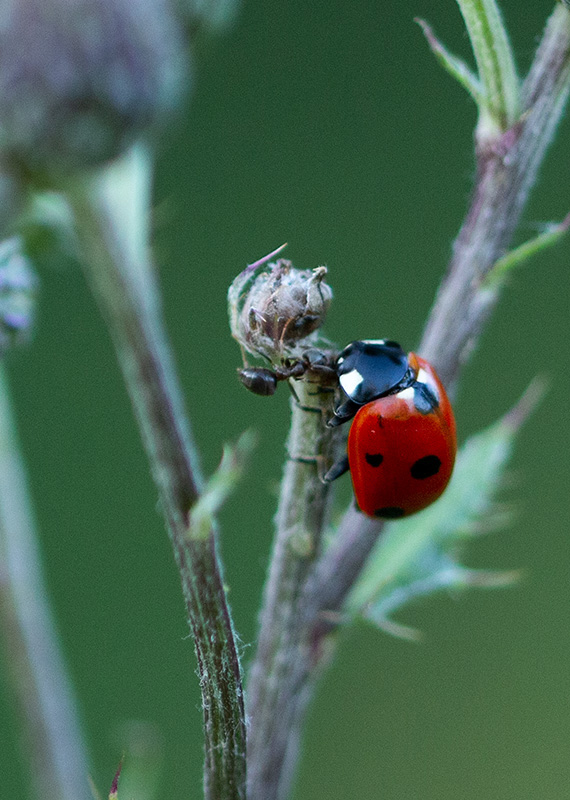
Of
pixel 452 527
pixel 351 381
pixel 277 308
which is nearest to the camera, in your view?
pixel 277 308

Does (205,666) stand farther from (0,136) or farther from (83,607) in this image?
(83,607)

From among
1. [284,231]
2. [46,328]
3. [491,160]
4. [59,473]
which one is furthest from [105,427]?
[491,160]

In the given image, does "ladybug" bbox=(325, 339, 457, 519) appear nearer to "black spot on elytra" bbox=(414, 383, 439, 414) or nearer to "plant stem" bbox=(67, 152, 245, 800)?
"black spot on elytra" bbox=(414, 383, 439, 414)

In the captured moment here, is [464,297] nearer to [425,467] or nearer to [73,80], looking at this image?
[425,467]

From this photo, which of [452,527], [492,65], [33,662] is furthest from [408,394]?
[33,662]

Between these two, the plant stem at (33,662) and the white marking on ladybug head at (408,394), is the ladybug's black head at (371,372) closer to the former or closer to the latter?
the white marking on ladybug head at (408,394)

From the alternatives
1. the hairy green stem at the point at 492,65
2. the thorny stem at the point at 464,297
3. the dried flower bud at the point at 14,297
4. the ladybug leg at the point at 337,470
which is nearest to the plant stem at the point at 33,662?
the dried flower bud at the point at 14,297
